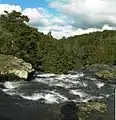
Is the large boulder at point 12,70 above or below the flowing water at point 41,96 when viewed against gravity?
above

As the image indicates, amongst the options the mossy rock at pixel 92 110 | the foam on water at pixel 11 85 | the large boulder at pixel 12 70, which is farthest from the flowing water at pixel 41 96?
the large boulder at pixel 12 70

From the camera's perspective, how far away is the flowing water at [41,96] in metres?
34.3

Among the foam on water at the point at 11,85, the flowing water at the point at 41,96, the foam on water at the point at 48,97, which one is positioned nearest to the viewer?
the flowing water at the point at 41,96

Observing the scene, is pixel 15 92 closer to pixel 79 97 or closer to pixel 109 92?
pixel 79 97

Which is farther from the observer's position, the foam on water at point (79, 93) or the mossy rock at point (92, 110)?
the foam on water at point (79, 93)

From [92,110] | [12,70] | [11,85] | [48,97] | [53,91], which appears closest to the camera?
[92,110]

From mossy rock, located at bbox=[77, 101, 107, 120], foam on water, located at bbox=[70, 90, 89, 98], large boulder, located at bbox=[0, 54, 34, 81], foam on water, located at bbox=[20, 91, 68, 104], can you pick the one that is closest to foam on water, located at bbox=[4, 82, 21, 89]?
large boulder, located at bbox=[0, 54, 34, 81]

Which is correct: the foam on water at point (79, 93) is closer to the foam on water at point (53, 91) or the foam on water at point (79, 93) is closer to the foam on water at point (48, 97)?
the foam on water at point (53, 91)

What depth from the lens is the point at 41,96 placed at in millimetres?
41938

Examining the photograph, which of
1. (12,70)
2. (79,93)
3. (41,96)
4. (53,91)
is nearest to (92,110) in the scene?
(41,96)

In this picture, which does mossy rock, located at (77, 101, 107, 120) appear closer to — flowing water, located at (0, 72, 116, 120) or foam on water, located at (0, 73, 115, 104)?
flowing water, located at (0, 72, 116, 120)

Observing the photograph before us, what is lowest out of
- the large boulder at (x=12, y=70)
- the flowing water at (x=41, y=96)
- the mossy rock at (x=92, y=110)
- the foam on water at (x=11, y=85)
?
the mossy rock at (x=92, y=110)

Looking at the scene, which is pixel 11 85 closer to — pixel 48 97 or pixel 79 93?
pixel 48 97

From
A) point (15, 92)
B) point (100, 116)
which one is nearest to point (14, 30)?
point (15, 92)
